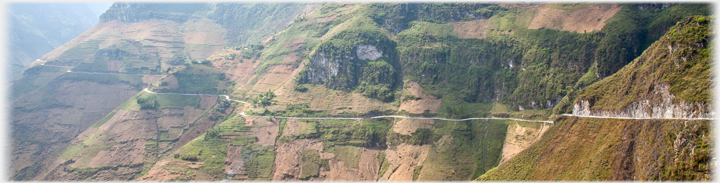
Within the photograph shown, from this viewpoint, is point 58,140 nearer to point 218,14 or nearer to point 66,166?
point 66,166

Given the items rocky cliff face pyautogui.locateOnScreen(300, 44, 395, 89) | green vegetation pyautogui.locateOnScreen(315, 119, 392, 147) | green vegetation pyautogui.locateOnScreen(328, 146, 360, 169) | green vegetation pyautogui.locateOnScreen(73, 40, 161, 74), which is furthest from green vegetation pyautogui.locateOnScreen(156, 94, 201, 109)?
green vegetation pyautogui.locateOnScreen(328, 146, 360, 169)

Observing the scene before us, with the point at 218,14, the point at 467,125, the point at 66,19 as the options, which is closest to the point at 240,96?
the point at 467,125

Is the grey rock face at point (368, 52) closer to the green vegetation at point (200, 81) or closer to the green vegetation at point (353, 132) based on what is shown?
the green vegetation at point (353, 132)

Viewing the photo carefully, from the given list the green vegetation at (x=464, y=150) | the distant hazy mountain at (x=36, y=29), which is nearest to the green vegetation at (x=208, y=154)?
the green vegetation at (x=464, y=150)

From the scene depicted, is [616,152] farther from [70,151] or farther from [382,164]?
[70,151]

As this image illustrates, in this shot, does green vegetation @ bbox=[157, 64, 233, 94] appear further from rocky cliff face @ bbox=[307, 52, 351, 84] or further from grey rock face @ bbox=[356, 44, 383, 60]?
grey rock face @ bbox=[356, 44, 383, 60]

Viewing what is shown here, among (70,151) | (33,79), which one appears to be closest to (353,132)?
(70,151)
